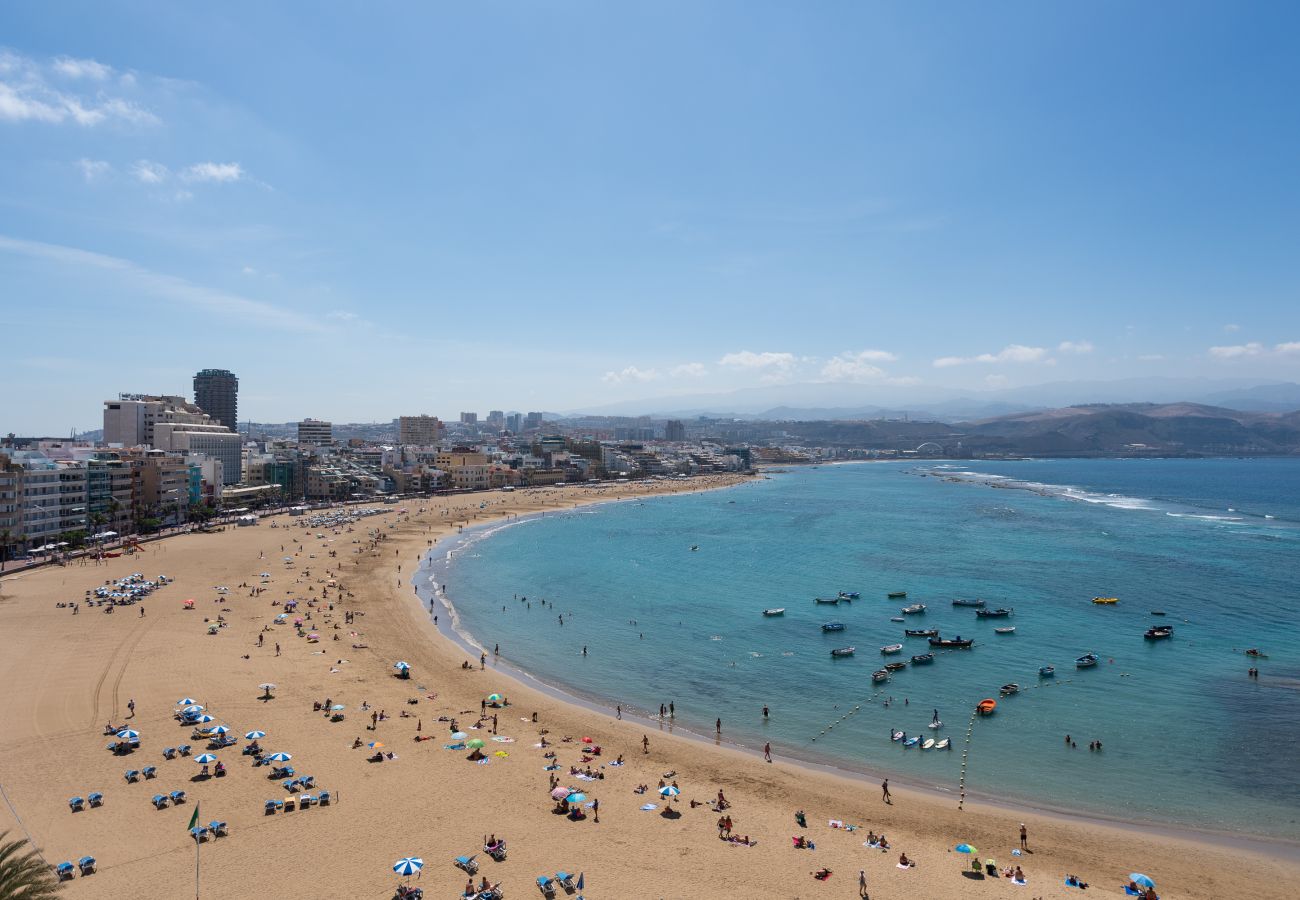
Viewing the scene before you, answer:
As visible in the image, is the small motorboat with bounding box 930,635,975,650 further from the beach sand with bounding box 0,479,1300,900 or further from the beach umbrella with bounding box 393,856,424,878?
the beach umbrella with bounding box 393,856,424,878

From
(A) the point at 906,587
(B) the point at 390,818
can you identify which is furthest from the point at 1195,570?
(B) the point at 390,818

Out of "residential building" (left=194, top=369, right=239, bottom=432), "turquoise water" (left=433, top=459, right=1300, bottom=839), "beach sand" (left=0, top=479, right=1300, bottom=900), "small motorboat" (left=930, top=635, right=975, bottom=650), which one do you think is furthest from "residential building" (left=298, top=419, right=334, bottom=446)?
"small motorboat" (left=930, top=635, right=975, bottom=650)

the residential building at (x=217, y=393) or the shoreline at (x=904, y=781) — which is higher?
the residential building at (x=217, y=393)

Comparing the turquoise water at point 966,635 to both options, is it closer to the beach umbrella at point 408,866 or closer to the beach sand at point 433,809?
the beach sand at point 433,809

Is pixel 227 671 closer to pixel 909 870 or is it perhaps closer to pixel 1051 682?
pixel 909 870

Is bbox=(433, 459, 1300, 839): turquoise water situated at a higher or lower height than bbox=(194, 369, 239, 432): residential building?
lower

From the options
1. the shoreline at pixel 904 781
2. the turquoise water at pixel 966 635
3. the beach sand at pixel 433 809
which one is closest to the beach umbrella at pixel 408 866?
the beach sand at pixel 433 809

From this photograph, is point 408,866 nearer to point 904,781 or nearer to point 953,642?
point 904,781
